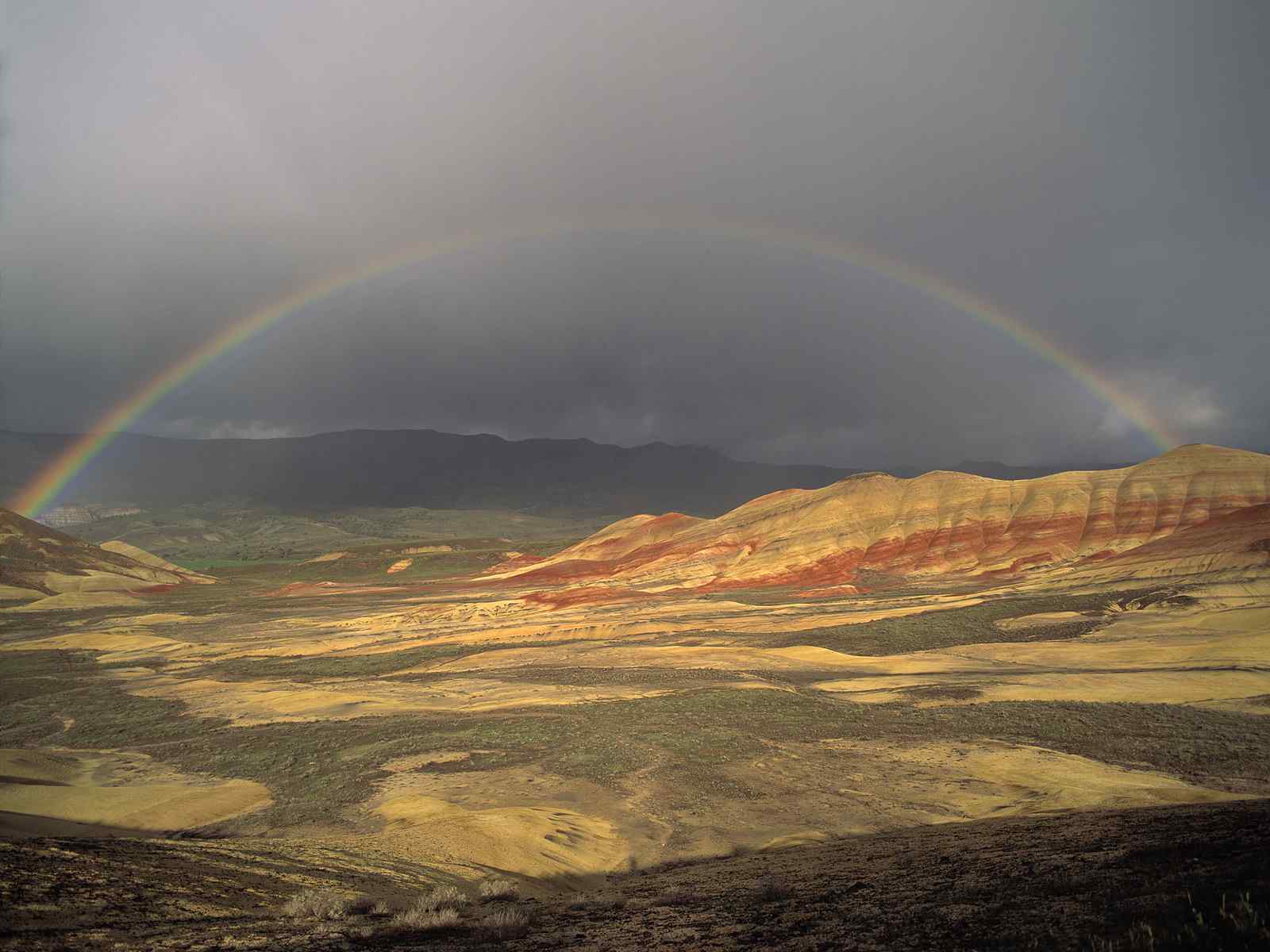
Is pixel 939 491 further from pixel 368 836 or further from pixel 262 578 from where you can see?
pixel 262 578

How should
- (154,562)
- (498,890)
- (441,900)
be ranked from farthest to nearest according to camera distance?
(154,562)
(498,890)
(441,900)

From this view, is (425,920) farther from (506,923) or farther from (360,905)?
(360,905)

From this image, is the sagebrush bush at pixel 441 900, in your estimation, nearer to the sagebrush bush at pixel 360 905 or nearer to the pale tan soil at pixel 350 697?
the sagebrush bush at pixel 360 905

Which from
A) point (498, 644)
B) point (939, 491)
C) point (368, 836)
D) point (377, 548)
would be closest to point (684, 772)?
point (368, 836)

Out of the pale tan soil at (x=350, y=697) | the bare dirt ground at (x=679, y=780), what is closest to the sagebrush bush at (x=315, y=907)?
the bare dirt ground at (x=679, y=780)

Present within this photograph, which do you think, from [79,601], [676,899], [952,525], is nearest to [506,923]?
[676,899]

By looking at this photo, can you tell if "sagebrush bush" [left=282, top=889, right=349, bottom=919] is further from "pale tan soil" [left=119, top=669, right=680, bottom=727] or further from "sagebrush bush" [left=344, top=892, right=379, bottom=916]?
"pale tan soil" [left=119, top=669, right=680, bottom=727]

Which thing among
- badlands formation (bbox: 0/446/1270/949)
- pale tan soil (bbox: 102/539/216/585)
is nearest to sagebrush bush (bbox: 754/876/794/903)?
badlands formation (bbox: 0/446/1270/949)
